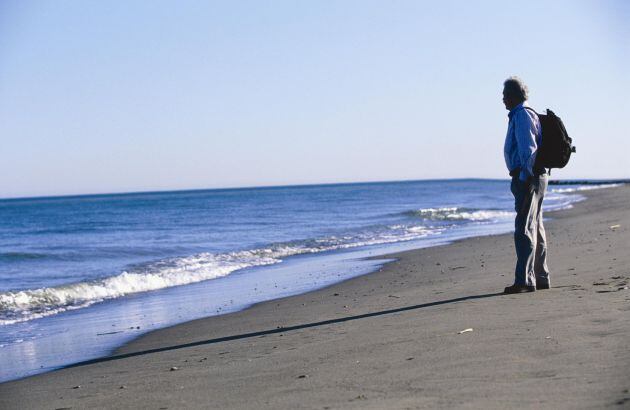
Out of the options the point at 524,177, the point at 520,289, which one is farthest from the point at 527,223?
the point at 520,289

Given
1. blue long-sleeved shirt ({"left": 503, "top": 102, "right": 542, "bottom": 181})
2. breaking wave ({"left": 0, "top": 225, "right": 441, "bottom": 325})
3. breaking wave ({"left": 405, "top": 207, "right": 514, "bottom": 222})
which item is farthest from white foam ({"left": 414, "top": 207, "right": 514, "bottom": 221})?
blue long-sleeved shirt ({"left": 503, "top": 102, "right": 542, "bottom": 181})

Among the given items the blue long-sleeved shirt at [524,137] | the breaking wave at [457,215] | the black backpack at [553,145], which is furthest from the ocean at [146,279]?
the black backpack at [553,145]

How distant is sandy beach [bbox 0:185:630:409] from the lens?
12.5ft

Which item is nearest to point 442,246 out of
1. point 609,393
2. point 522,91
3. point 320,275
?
point 320,275

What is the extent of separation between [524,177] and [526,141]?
32 cm

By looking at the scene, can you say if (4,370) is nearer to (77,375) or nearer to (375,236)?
(77,375)

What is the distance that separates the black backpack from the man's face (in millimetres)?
163

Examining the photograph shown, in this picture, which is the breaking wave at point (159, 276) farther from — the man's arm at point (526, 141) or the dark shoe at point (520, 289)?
the man's arm at point (526, 141)

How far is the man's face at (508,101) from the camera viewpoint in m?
6.89

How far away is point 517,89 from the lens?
271 inches

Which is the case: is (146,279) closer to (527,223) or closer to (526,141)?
(527,223)

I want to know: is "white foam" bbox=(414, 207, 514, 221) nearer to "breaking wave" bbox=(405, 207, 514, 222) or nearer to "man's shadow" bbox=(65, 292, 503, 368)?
"breaking wave" bbox=(405, 207, 514, 222)

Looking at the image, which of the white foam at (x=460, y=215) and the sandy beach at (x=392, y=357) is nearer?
the sandy beach at (x=392, y=357)

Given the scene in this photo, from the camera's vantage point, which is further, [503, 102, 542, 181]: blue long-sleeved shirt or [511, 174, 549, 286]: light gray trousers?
[511, 174, 549, 286]: light gray trousers
